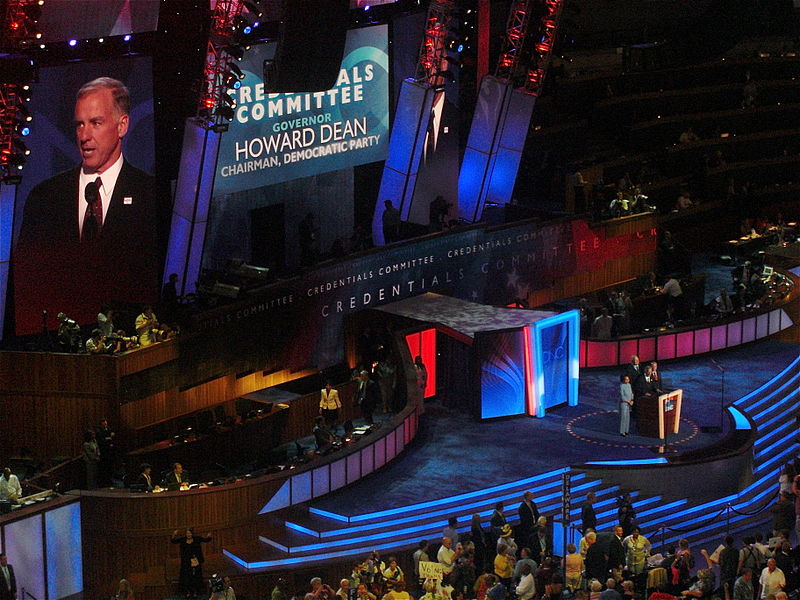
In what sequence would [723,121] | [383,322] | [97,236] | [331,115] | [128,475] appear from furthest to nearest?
[723,121], [331,115], [383,322], [97,236], [128,475]

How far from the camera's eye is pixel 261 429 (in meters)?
22.6

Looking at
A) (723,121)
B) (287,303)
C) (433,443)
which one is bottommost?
(433,443)

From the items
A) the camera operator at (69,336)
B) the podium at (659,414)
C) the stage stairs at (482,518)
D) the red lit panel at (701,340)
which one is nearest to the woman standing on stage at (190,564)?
the stage stairs at (482,518)

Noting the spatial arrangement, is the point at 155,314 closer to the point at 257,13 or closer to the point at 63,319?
the point at 63,319

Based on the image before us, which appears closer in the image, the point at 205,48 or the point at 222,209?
the point at 205,48

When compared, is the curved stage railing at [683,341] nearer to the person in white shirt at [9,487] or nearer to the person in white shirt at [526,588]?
the person in white shirt at [526,588]

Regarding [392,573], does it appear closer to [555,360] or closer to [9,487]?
[9,487]

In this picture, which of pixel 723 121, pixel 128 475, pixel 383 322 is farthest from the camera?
pixel 723 121

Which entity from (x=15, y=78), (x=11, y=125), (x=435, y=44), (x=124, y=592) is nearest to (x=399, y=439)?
(x=124, y=592)

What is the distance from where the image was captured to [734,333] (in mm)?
27812

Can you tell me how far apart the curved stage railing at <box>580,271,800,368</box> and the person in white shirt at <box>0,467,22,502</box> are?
1111 centimetres

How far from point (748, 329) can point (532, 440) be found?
6536 mm

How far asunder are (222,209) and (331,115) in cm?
281

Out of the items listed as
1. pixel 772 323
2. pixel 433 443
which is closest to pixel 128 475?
pixel 433 443
